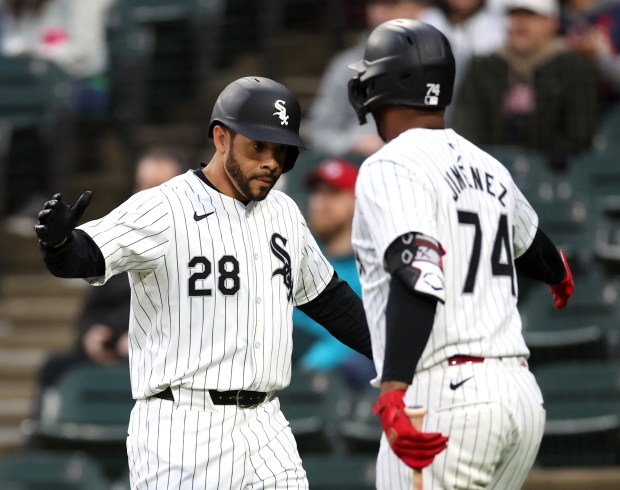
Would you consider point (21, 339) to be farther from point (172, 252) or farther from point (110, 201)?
point (172, 252)

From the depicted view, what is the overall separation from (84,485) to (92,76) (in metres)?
4.35

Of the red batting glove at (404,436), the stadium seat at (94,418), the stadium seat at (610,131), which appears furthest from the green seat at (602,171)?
the red batting glove at (404,436)

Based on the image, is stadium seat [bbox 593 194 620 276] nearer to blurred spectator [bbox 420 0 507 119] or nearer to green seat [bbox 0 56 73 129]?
blurred spectator [bbox 420 0 507 119]

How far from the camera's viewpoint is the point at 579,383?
21.6ft

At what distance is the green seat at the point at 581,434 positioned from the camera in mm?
6500

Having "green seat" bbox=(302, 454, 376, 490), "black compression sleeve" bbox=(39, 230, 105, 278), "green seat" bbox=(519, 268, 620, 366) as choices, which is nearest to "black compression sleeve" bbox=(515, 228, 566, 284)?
"black compression sleeve" bbox=(39, 230, 105, 278)

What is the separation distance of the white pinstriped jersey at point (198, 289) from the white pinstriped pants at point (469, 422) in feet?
1.53

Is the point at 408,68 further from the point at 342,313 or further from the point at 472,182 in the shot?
the point at 342,313

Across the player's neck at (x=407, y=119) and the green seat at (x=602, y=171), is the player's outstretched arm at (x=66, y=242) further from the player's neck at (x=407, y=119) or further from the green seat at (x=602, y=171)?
the green seat at (x=602, y=171)

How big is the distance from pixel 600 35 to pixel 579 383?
2729 millimetres

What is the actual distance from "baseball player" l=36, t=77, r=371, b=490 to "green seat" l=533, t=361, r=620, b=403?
2.66 m

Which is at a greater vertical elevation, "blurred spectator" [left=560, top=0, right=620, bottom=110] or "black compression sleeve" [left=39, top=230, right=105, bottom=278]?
"blurred spectator" [left=560, top=0, right=620, bottom=110]

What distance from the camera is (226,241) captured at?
4070 millimetres

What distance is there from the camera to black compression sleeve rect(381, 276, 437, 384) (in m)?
3.78
